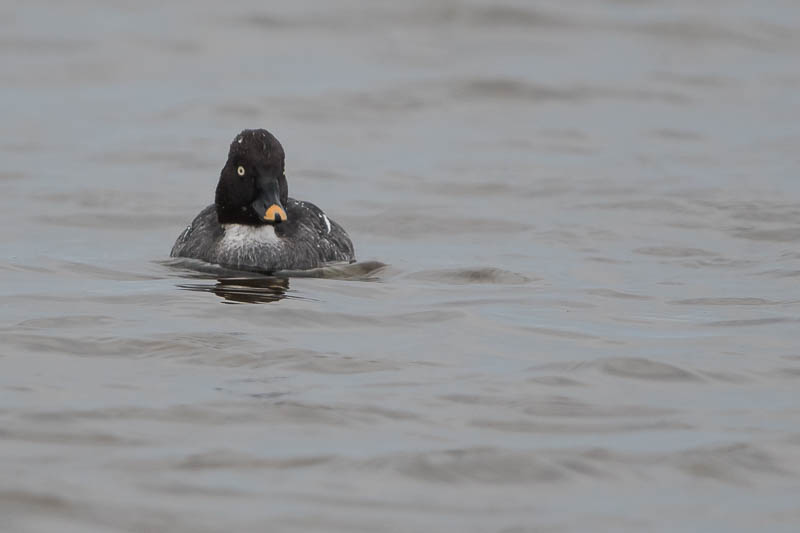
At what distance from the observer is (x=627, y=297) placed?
1136 centimetres

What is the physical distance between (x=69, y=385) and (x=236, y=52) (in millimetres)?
16390

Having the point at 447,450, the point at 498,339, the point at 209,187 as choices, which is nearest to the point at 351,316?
the point at 498,339

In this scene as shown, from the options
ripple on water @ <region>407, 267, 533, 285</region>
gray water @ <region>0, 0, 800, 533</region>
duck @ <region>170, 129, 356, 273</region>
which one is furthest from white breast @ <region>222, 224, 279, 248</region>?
ripple on water @ <region>407, 267, 533, 285</region>

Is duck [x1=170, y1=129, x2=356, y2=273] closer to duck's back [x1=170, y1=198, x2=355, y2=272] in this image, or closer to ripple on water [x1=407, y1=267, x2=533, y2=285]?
duck's back [x1=170, y1=198, x2=355, y2=272]

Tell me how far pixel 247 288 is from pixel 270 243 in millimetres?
1005

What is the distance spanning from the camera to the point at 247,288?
1131 cm

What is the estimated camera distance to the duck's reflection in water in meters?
10.8

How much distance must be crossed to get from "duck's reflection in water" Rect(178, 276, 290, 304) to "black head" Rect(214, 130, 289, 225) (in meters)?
0.50

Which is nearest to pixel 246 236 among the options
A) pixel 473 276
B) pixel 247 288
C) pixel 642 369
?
pixel 247 288

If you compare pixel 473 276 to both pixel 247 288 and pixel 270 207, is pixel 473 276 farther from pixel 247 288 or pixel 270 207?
pixel 247 288

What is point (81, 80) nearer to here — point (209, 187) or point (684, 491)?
point (209, 187)

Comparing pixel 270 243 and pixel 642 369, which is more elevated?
pixel 270 243

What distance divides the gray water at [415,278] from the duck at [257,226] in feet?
1.30

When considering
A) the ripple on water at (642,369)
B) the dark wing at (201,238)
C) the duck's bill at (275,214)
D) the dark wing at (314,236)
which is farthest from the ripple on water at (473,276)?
the ripple on water at (642,369)
